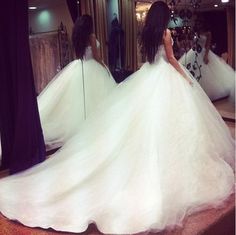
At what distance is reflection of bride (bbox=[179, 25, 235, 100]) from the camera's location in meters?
2.00

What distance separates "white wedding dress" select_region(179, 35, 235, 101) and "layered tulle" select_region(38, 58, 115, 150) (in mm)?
573

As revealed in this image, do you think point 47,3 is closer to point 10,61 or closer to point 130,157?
point 10,61

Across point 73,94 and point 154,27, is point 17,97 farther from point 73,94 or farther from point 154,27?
point 154,27

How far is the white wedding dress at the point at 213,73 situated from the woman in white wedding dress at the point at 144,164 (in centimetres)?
14

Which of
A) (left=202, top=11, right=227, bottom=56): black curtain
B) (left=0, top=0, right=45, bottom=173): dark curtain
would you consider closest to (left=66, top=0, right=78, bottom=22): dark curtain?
(left=0, top=0, right=45, bottom=173): dark curtain

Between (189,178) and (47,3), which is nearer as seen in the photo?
(189,178)

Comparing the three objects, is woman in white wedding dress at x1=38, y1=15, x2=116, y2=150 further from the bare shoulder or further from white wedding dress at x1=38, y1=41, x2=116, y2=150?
the bare shoulder

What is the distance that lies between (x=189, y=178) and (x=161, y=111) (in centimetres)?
39

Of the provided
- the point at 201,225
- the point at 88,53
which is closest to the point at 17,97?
the point at 88,53

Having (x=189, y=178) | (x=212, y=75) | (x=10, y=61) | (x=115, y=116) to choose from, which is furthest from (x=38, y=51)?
(x=189, y=178)

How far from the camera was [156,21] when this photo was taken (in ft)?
6.27

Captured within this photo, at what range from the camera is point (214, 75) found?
204 centimetres

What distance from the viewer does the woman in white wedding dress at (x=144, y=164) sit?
5.44 ft

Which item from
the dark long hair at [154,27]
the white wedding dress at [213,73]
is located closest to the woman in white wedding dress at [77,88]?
the dark long hair at [154,27]
